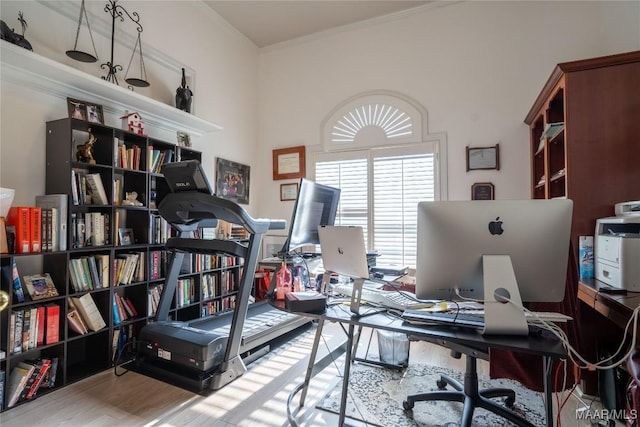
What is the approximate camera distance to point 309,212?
2080mm

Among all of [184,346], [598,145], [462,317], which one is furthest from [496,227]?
[184,346]

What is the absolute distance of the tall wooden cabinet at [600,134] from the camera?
2158mm

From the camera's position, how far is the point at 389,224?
395cm

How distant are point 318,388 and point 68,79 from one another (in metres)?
2.83

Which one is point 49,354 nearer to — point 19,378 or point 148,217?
point 19,378

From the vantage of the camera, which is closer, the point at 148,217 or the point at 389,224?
the point at 148,217

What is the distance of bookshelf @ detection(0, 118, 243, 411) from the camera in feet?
7.48

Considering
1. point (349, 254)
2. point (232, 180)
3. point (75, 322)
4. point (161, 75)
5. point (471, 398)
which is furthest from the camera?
point (232, 180)

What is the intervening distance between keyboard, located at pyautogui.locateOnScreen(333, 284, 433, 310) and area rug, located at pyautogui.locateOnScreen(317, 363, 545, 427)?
0.76 metres

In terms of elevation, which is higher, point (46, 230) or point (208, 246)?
point (46, 230)

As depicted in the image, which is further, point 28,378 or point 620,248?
point 28,378

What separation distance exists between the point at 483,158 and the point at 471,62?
1065mm

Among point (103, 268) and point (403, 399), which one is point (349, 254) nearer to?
point (403, 399)

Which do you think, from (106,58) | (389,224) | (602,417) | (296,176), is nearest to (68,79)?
(106,58)
